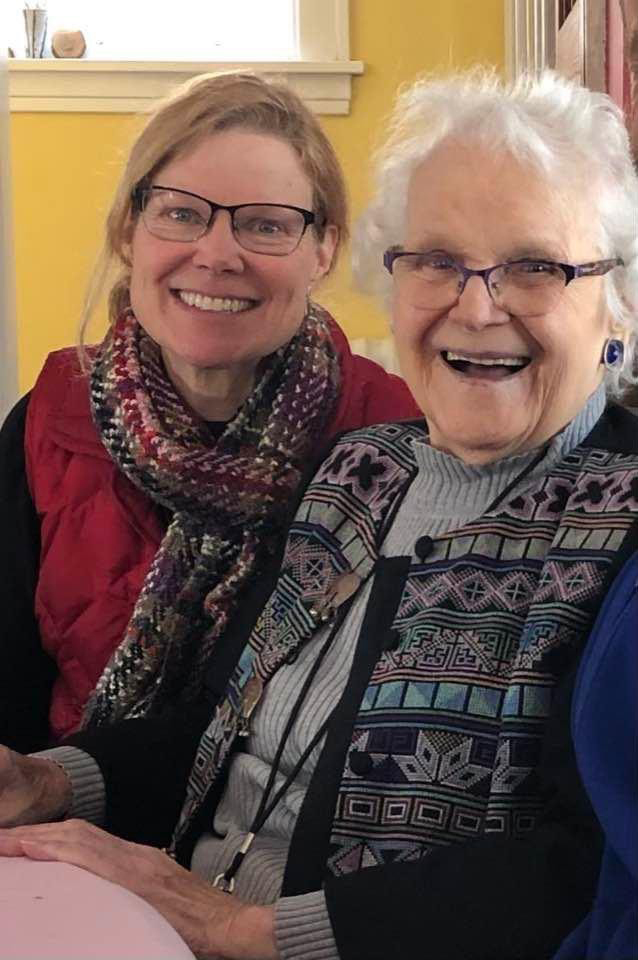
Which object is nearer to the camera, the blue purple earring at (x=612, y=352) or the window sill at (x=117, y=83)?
the blue purple earring at (x=612, y=352)

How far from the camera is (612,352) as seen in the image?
4.71ft

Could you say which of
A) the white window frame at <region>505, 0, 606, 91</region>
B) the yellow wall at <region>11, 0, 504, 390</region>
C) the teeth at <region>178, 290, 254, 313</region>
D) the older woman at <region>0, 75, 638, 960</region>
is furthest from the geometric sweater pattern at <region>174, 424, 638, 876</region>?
the yellow wall at <region>11, 0, 504, 390</region>

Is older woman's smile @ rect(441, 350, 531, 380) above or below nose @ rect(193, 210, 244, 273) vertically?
below

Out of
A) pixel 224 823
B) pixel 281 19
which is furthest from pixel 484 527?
pixel 281 19

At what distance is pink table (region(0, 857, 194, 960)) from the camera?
0.93 meters

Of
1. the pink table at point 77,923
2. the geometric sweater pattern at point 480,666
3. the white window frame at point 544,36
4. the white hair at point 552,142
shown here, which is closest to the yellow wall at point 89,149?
the white window frame at point 544,36

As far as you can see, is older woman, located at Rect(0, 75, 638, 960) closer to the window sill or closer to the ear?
the ear

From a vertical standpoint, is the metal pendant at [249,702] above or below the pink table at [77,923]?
above

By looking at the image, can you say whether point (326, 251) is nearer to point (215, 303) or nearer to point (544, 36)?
point (215, 303)

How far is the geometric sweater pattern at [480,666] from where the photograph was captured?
49.7 inches

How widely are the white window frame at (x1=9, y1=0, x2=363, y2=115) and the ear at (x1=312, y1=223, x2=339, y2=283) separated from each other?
1.71m

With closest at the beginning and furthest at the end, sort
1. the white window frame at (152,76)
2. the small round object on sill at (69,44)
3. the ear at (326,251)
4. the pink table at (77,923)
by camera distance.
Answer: the pink table at (77,923) < the ear at (326,251) < the white window frame at (152,76) < the small round object on sill at (69,44)

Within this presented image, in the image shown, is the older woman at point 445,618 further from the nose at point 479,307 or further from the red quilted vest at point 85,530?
the red quilted vest at point 85,530

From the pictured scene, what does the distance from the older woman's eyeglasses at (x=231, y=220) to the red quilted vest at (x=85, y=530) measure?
20 centimetres
